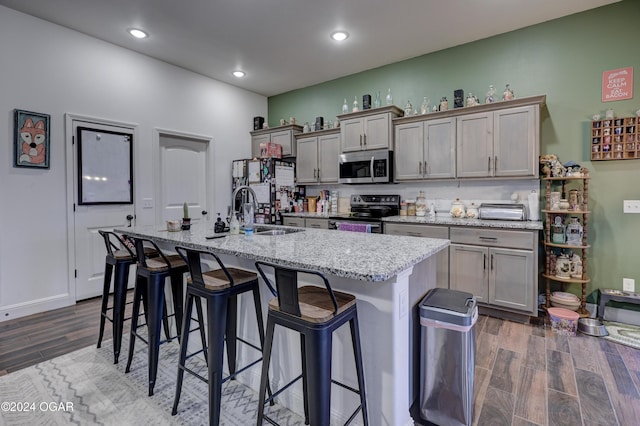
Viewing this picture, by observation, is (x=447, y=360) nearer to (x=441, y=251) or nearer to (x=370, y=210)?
(x=441, y=251)

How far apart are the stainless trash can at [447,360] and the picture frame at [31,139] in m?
3.94

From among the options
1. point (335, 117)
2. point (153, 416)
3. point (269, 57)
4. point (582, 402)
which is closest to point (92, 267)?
point (153, 416)

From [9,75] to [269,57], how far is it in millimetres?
2692

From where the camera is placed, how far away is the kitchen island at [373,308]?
1400 millimetres

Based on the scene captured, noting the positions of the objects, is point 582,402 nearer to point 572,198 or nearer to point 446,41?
point 572,198

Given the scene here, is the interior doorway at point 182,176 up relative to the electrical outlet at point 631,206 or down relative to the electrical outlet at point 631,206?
up

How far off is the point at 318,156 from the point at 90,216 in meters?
3.01

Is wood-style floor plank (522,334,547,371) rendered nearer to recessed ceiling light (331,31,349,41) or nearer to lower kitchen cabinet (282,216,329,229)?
lower kitchen cabinet (282,216,329,229)

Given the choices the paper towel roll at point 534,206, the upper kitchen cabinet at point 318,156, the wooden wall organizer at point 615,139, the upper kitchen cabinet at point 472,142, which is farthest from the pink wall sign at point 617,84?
the upper kitchen cabinet at point 318,156

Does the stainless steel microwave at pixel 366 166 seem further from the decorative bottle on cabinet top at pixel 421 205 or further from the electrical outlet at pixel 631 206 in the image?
the electrical outlet at pixel 631 206

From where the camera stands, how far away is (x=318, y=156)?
15.7 ft

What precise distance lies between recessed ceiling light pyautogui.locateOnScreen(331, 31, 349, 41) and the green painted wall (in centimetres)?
140

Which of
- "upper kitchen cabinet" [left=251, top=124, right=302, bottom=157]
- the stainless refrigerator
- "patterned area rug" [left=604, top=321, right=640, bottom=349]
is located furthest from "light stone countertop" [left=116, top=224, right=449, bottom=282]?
"upper kitchen cabinet" [left=251, top=124, right=302, bottom=157]

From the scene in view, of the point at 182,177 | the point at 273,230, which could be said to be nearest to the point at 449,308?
the point at 273,230
